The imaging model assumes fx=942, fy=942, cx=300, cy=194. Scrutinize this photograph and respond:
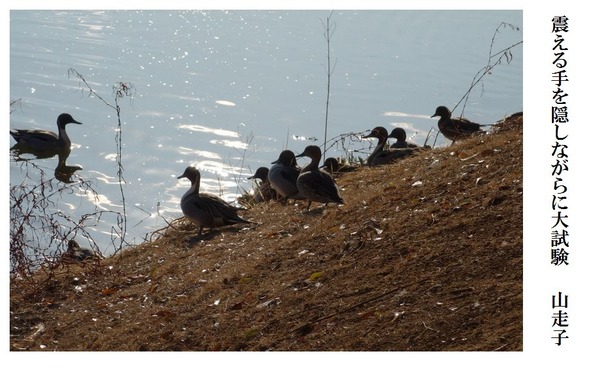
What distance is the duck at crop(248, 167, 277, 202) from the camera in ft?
41.4

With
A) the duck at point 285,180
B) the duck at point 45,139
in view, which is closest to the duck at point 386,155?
the duck at point 285,180

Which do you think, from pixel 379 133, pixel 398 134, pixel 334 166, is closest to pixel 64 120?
pixel 334 166

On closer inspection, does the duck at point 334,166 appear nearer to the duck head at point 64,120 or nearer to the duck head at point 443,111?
the duck head at point 443,111

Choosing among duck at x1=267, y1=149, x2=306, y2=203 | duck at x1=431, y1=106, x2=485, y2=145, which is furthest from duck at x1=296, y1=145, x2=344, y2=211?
duck at x1=431, y1=106, x2=485, y2=145

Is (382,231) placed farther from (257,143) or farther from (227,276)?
(257,143)

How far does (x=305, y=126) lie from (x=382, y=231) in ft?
26.2

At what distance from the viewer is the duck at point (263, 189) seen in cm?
1263

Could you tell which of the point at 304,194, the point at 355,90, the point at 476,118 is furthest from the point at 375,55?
the point at 304,194

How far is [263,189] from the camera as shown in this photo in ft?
42.1

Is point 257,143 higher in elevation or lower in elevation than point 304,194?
higher

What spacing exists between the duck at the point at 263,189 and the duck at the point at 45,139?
5244mm

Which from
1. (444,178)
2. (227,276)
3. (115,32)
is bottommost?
(227,276)

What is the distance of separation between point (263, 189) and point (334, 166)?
1173mm

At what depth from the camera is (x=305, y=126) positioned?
16.3 metres
